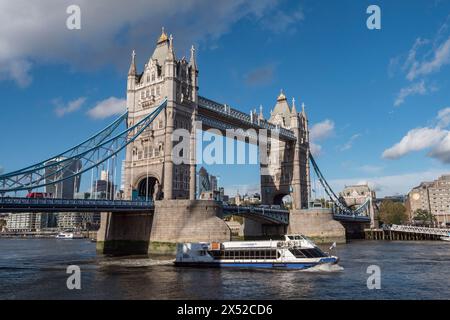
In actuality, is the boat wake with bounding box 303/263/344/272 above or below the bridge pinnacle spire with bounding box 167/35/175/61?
below

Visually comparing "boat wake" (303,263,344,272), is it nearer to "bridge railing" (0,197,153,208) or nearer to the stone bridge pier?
the stone bridge pier

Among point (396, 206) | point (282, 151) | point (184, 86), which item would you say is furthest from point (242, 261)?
point (396, 206)

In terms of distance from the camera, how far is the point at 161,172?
2132 inches

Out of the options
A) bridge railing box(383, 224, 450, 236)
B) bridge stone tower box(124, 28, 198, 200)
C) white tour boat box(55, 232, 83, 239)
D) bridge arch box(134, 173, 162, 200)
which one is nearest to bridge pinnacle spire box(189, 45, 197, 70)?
bridge stone tower box(124, 28, 198, 200)

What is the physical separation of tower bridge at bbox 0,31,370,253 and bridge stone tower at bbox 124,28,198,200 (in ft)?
0.44

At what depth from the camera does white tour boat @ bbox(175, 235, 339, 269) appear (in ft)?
111

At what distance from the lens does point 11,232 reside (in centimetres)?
18000

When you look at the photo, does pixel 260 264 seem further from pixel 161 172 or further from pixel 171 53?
pixel 171 53

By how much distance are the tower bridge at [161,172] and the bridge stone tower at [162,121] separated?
0.13 metres

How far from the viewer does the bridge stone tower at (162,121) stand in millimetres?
54031

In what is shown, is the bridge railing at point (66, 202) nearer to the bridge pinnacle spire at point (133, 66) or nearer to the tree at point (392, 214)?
the bridge pinnacle spire at point (133, 66)

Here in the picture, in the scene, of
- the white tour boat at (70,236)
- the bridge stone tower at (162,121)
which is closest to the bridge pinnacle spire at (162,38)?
the bridge stone tower at (162,121)

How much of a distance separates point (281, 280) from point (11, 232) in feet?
595
